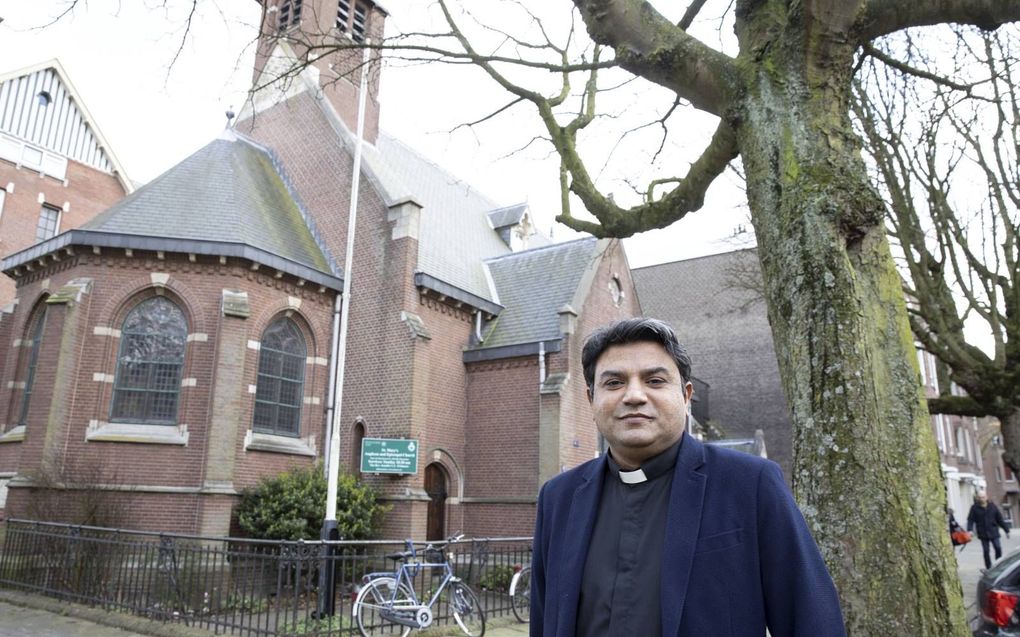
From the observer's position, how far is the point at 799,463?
3715 mm

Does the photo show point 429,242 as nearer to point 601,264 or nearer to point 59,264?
point 601,264

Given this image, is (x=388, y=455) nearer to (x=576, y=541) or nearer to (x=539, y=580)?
(x=539, y=580)

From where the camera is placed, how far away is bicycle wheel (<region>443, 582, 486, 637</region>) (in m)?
9.56

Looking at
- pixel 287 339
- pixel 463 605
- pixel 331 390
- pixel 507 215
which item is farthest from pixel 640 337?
pixel 507 215

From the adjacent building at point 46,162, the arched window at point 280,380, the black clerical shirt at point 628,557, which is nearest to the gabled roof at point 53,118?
the adjacent building at point 46,162

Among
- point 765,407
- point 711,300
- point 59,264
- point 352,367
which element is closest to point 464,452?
point 352,367

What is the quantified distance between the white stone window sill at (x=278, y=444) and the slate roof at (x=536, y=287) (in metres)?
5.08

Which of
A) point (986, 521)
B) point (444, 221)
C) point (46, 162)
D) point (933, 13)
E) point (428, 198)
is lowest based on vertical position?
point (986, 521)

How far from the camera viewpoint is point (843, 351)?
3689mm

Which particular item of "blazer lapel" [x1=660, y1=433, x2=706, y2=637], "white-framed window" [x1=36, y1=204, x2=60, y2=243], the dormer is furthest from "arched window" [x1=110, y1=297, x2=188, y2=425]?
"blazer lapel" [x1=660, y1=433, x2=706, y2=637]

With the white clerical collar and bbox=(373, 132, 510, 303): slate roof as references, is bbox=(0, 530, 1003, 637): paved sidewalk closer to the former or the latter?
the white clerical collar

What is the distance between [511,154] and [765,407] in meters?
22.2

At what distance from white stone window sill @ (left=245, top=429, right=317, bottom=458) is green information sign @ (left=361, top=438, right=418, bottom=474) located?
99.4 inches

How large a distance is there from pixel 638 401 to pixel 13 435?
55.9 feet
